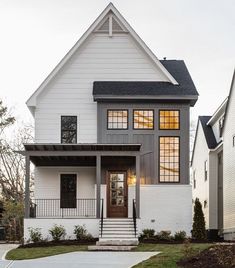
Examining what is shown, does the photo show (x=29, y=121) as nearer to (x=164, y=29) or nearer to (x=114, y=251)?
(x=164, y=29)

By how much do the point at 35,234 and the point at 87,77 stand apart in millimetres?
8144

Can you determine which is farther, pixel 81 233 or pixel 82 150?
pixel 82 150

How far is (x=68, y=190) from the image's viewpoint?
28438 mm

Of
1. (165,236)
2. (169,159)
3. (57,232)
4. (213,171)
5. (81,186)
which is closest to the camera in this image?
(57,232)

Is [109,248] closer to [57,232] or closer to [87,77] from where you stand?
[57,232]

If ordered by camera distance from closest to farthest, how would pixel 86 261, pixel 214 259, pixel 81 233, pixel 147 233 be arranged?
pixel 214 259, pixel 86 261, pixel 81 233, pixel 147 233

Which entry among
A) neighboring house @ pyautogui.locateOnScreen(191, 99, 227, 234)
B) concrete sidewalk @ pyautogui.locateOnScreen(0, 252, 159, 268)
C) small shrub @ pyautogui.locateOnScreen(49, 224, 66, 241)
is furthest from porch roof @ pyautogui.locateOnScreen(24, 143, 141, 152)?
neighboring house @ pyautogui.locateOnScreen(191, 99, 227, 234)

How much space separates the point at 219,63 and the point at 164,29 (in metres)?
7.58

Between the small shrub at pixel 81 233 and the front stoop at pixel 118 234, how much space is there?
72cm

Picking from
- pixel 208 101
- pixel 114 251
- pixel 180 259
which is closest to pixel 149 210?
pixel 114 251

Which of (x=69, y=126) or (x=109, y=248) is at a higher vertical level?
(x=69, y=126)

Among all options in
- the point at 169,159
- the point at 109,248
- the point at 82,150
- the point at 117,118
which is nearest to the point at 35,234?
the point at 82,150

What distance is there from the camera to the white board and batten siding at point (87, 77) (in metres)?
28.5

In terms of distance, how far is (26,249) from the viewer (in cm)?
2178
